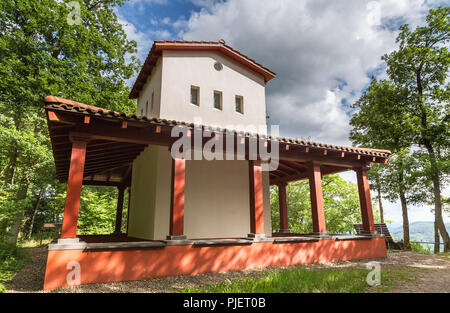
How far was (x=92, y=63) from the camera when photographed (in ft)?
55.4

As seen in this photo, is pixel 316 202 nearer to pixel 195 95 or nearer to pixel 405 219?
pixel 195 95

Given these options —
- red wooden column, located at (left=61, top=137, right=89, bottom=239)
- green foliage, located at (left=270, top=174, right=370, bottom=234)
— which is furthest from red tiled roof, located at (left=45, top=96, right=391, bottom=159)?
green foliage, located at (left=270, top=174, right=370, bottom=234)

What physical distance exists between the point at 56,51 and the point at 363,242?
18908 millimetres

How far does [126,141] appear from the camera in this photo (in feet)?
20.8

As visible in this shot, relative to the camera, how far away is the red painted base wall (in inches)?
200

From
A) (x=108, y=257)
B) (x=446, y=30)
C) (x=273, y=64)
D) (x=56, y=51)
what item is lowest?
(x=108, y=257)

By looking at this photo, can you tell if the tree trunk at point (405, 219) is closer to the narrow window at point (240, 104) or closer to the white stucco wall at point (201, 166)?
the white stucco wall at point (201, 166)

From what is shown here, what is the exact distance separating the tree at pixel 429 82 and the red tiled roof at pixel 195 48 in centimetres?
1064

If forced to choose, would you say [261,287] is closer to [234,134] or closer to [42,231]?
[234,134]

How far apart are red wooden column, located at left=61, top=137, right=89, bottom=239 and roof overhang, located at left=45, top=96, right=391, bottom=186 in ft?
1.01

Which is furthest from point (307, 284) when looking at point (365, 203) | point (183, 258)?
point (365, 203)

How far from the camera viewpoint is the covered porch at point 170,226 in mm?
5258

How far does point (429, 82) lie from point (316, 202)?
45.8 ft

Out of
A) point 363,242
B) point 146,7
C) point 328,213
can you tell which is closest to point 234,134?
point 363,242
